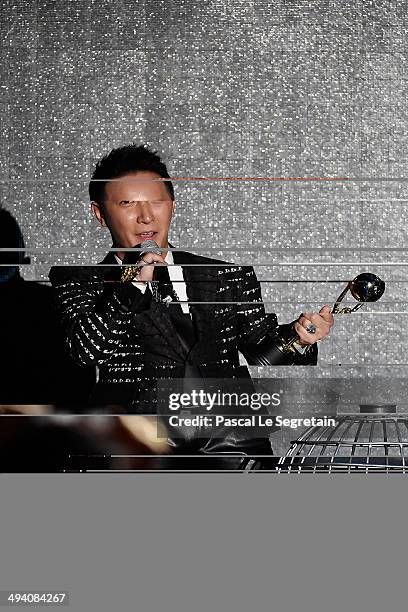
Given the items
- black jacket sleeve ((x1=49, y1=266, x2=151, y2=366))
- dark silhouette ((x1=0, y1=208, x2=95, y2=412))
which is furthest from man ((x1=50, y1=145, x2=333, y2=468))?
dark silhouette ((x1=0, y1=208, x2=95, y2=412))

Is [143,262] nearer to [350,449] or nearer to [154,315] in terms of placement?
[154,315]

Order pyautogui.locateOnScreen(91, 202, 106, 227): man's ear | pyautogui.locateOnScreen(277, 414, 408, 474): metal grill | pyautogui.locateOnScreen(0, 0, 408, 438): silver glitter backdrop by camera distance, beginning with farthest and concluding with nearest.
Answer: pyautogui.locateOnScreen(0, 0, 408, 438): silver glitter backdrop < pyautogui.locateOnScreen(91, 202, 106, 227): man's ear < pyautogui.locateOnScreen(277, 414, 408, 474): metal grill

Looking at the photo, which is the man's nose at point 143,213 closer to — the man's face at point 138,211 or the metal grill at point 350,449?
the man's face at point 138,211

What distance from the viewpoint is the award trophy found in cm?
109

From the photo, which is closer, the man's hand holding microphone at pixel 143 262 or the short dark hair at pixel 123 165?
the man's hand holding microphone at pixel 143 262

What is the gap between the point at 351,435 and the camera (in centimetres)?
115

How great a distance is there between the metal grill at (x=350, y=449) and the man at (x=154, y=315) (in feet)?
0.16

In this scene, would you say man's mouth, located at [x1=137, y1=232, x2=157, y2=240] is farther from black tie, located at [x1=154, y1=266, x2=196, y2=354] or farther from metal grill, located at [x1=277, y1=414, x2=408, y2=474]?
metal grill, located at [x1=277, y1=414, x2=408, y2=474]

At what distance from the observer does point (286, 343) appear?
1.09 m

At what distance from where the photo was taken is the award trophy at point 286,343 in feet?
3.57

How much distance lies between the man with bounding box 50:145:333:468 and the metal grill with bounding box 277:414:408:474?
5 cm

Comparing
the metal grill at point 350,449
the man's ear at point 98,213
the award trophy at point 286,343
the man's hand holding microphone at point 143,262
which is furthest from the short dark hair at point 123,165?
the metal grill at point 350,449
